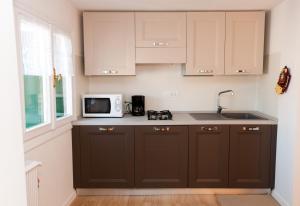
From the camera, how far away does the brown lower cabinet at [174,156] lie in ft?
9.09

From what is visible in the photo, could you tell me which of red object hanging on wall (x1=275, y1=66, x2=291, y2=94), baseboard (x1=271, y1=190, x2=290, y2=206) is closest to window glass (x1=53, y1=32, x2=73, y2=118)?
red object hanging on wall (x1=275, y1=66, x2=291, y2=94)

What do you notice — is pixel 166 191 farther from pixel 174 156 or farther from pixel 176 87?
pixel 176 87

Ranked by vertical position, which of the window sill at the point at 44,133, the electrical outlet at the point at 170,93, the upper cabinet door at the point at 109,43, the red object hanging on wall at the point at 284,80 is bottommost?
the window sill at the point at 44,133

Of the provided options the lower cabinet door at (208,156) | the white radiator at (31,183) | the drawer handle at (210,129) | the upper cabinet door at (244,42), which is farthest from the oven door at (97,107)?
the upper cabinet door at (244,42)

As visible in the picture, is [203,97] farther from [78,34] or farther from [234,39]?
[78,34]

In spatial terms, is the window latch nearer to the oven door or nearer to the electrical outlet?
the oven door

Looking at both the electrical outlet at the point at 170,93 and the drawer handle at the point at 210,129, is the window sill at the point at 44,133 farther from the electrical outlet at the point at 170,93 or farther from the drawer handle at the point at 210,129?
the drawer handle at the point at 210,129

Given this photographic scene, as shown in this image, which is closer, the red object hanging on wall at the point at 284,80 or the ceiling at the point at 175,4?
the red object hanging on wall at the point at 284,80

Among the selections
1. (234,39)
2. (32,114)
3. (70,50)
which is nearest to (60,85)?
(70,50)

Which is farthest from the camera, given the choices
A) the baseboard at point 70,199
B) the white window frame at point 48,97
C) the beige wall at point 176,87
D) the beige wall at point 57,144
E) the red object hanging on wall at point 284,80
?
the beige wall at point 176,87

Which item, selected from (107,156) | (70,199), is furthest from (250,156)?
(70,199)

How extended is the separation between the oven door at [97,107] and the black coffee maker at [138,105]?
1.11ft

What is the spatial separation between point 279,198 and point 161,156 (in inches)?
54.7

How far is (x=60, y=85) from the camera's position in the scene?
254cm
